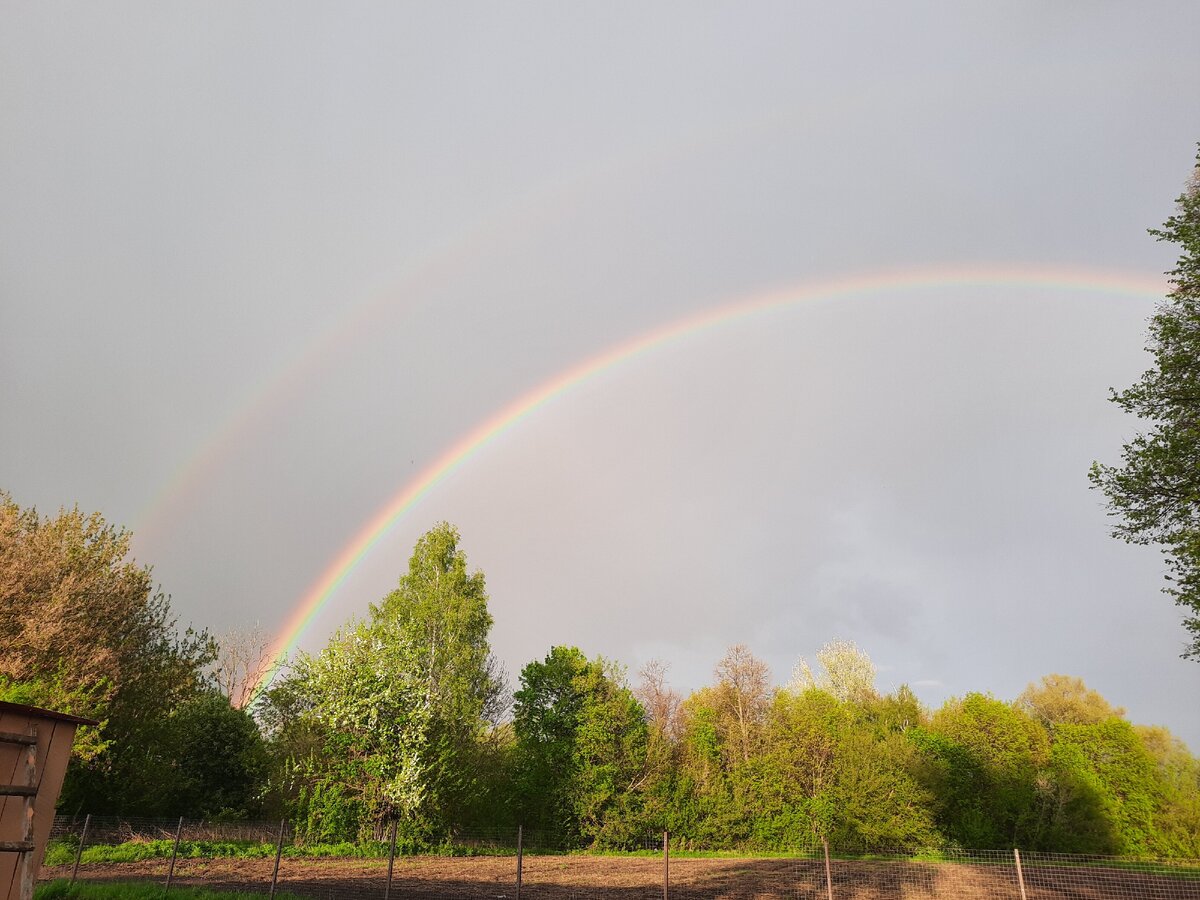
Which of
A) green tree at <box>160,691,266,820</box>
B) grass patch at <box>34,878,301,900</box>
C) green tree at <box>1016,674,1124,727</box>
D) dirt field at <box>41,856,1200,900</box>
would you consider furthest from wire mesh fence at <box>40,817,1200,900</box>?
green tree at <box>1016,674,1124,727</box>

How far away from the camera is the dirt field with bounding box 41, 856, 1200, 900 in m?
16.4

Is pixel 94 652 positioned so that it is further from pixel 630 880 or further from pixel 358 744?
pixel 630 880

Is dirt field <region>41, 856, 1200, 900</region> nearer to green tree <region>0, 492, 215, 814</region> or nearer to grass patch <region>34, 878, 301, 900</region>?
grass patch <region>34, 878, 301, 900</region>

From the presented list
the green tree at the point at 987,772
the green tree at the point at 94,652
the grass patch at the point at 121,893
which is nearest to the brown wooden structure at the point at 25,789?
the grass patch at the point at 121,893

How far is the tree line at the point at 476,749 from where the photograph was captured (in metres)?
25.0

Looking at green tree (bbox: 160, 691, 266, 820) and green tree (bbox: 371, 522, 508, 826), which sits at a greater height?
green tree (bbox: 371, 522, 508, 826)

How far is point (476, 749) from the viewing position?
3431 centimetres

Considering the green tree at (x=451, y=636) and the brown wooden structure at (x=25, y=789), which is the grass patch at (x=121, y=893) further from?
the green tree at (x=451, y=636)

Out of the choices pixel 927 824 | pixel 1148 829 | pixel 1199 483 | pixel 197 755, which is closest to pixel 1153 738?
pixel 1148 829

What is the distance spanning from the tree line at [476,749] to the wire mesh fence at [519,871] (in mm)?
1720

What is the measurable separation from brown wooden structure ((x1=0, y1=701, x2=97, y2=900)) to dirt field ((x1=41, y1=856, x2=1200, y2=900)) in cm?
1039

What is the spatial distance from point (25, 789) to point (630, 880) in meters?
17.6

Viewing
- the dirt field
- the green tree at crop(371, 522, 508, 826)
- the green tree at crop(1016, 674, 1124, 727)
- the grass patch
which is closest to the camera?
the grass patch

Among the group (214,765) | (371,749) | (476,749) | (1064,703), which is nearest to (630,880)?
(371,749)
